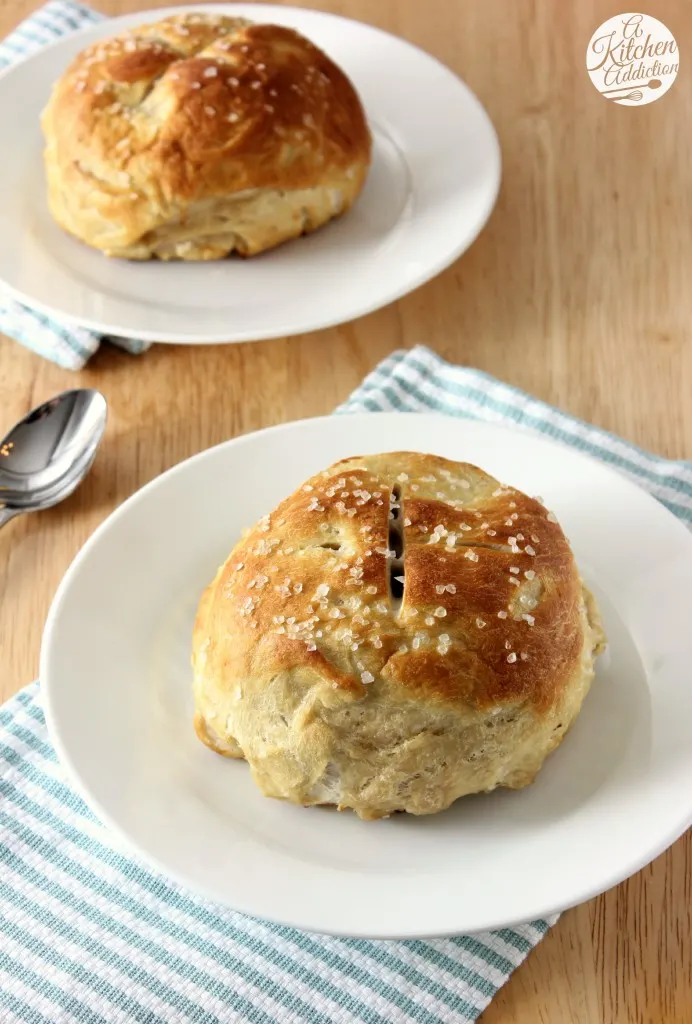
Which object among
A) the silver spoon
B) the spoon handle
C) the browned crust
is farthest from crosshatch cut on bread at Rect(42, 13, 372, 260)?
the browned crust

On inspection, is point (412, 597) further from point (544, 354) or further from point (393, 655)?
point (544, 354)

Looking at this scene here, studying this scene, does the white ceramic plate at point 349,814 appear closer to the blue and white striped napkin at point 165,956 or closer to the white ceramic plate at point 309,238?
the blue and white striped napkin at point 165,956

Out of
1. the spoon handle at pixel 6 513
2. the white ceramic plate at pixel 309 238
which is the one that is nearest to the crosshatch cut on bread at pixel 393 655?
the spoon handle at pixel 6 513

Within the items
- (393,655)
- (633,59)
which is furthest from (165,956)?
(633,59)

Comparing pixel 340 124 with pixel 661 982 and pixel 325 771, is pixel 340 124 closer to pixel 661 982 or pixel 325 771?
pixel 325 771

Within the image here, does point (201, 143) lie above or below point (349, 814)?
above

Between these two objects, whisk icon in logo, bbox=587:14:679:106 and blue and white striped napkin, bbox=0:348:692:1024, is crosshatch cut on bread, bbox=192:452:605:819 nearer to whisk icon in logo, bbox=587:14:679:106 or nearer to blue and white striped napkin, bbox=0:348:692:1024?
blue and white striped napkin, bbox=0:348:692:1024

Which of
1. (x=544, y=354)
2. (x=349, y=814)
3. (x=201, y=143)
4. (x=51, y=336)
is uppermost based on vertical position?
(x=201, y=143)
